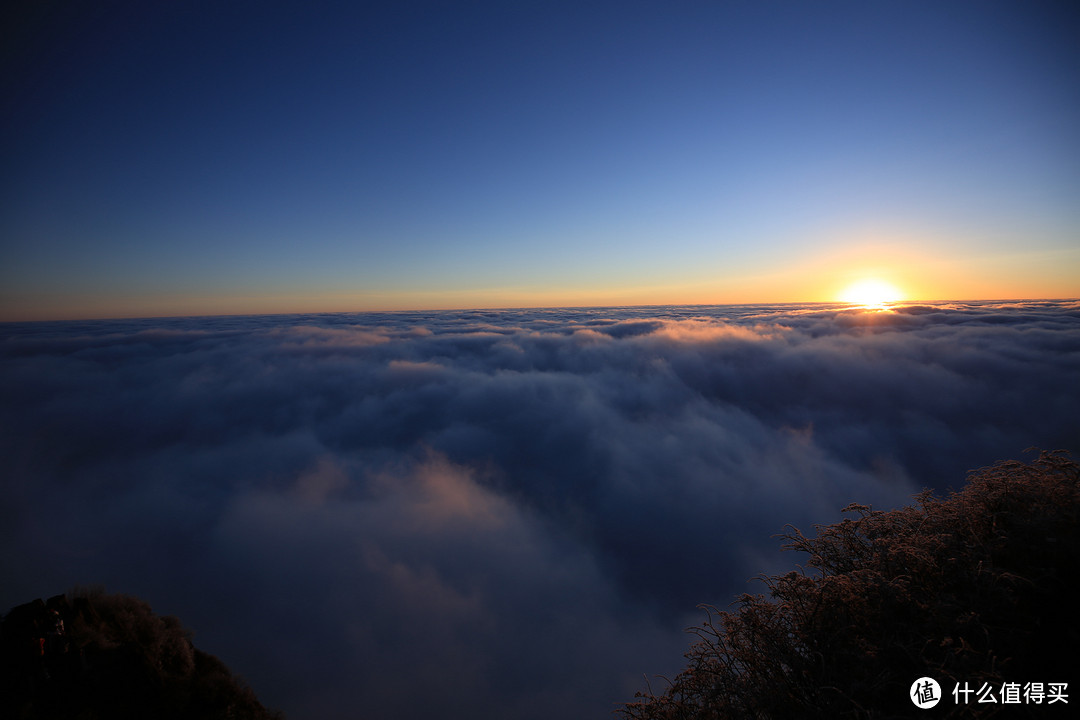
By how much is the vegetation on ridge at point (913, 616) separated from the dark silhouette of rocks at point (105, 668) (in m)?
7.66

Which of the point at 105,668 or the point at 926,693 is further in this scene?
the point at 105,668

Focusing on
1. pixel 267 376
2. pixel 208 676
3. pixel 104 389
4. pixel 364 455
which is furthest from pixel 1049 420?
pixel 104 389

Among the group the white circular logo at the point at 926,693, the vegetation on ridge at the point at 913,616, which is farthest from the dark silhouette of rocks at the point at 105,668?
the white circular logo at the point at 926,693

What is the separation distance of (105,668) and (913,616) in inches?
460

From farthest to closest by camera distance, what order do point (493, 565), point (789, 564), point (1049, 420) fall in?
point (1049, 420) < point (789, 564) < point (493, 565)

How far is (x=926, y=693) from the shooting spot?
3.23m

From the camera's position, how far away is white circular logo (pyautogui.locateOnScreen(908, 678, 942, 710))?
3184 mm

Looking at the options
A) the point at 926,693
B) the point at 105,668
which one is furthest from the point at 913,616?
the point at 105,668

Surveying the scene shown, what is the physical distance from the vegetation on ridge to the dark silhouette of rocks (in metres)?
7.66

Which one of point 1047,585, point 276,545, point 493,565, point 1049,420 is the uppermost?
point 1047,585

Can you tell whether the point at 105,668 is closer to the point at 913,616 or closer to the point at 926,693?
the point at 926,693

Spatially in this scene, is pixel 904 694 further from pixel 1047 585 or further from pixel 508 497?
pixel 508 497

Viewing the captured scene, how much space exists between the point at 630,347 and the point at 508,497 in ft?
112

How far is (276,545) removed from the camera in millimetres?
24672
